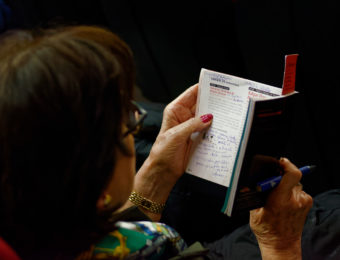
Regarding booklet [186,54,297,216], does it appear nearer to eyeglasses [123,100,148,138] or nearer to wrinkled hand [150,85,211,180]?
wrinkled hand [150,85,211,180]

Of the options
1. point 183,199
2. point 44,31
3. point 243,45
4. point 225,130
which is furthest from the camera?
point 243,45

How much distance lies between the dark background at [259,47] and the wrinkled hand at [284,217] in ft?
1.82

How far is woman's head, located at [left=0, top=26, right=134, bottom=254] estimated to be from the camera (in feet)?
1.73

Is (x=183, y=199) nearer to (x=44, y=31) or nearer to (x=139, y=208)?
(x=139, y=208)

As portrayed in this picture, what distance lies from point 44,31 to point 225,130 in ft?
1.81

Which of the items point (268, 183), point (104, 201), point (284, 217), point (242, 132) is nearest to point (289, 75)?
point (242, 132)

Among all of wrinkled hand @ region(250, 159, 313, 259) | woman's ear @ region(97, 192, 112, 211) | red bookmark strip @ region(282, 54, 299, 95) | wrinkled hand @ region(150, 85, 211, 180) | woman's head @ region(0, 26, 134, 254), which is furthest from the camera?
wrinkled hand @ region(150, 85, 211, 180)

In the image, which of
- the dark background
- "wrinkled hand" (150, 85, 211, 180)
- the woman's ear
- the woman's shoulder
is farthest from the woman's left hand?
the dark background

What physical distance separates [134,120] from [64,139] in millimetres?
182

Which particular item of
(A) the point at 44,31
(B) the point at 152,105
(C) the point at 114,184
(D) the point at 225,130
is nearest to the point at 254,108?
(D) the point at 225,130

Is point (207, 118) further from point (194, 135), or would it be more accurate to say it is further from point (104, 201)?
point (104, 201)

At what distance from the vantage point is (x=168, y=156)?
3.48 feet

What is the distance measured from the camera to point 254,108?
2.48ft

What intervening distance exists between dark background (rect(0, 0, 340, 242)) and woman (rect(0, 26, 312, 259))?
0.52m
